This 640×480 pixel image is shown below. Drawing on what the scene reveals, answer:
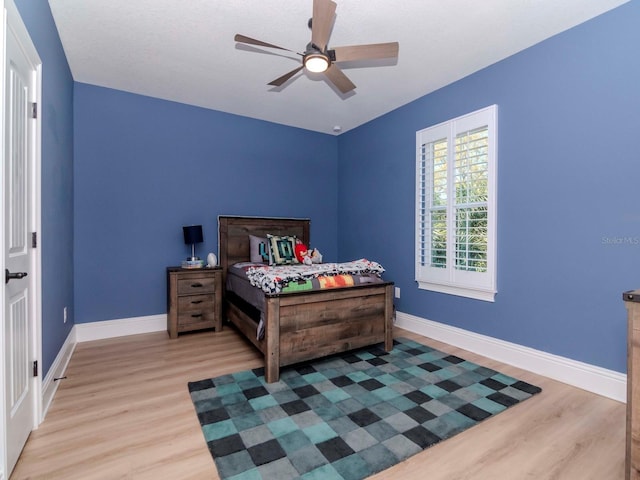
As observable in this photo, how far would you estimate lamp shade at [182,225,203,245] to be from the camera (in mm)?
3709

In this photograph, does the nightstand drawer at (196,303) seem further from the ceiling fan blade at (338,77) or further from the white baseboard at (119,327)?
the ceiling fan blade at (338,77)

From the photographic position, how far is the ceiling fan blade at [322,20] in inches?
73.9

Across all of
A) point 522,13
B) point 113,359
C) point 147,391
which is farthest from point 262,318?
point 522,13

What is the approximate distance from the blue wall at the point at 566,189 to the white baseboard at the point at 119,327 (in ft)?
10.9

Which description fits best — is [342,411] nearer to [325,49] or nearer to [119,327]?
[325,49]

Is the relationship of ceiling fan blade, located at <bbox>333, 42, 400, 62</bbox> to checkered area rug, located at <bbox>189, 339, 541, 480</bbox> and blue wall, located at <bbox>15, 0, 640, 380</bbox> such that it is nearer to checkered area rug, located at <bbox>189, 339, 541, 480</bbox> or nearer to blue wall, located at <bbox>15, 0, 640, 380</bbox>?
blue wall, located at <bbox>15, 0, 640, 380</bbox>

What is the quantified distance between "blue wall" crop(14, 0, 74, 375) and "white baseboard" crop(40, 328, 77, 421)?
2.9 inches

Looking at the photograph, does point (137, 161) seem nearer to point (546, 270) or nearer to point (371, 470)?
point (371, 470)

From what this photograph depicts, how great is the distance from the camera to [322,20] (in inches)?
78.5

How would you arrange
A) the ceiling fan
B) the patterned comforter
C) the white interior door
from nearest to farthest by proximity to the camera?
the white interior door, the ceiling fan, the patterned comforter

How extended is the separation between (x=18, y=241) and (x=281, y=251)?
2.59 metres

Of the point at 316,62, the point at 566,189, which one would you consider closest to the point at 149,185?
the point at 316,62

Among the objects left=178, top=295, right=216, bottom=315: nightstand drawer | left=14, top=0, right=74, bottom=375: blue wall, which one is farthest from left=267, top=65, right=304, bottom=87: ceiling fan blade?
left=178, top=295, right=216, bottom=315: nightstand drawer

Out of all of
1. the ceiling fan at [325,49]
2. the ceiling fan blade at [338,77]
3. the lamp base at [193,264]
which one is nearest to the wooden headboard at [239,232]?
the lamp base at [193,264]
